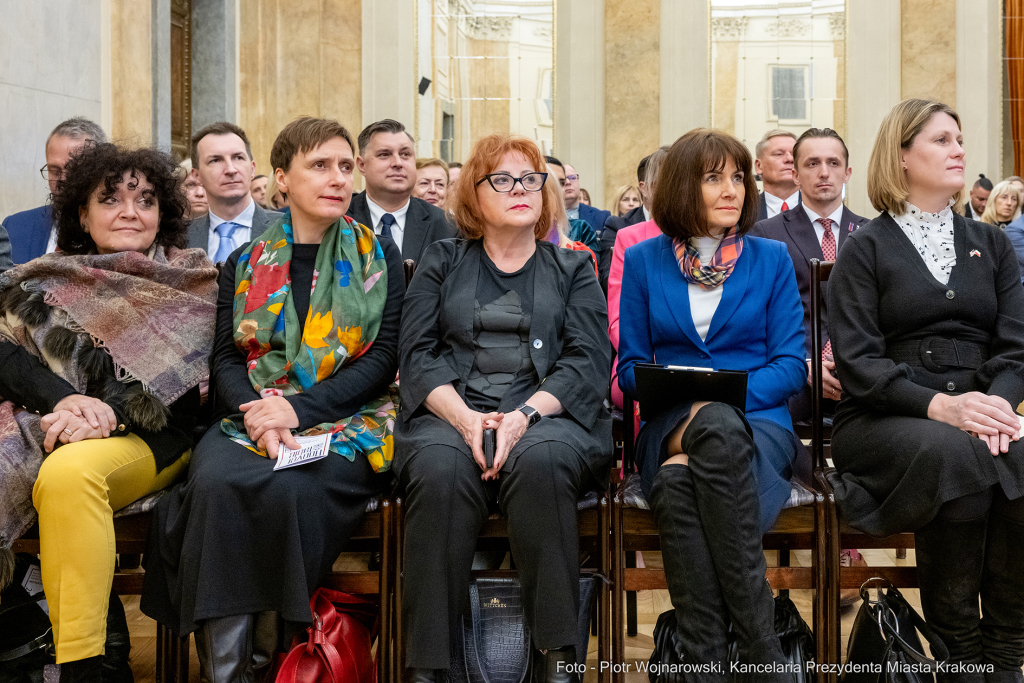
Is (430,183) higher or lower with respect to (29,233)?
higher

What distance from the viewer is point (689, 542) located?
2252 millimetres

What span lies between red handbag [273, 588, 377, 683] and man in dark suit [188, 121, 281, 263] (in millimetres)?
2138

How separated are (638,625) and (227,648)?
146cm

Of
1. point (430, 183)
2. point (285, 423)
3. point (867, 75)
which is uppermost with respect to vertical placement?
point (867, 75)

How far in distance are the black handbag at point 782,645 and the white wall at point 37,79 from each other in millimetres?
4180

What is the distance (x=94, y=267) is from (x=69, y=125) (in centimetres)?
172

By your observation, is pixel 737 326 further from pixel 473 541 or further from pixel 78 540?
pixel 78 540

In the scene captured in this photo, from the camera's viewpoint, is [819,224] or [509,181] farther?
[819,224]

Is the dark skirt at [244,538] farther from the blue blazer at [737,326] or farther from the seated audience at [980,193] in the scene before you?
the seated audience at [980,193]

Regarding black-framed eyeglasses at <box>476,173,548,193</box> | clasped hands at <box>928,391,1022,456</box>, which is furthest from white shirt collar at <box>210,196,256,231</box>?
clasped hands at <box>928,391,1022,456</box>

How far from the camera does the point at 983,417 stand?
7.58ft

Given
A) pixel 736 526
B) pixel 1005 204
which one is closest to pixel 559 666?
pixel 736 526

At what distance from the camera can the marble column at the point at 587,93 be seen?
8.59 meters

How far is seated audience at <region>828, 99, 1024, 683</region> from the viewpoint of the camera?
2.29 m
